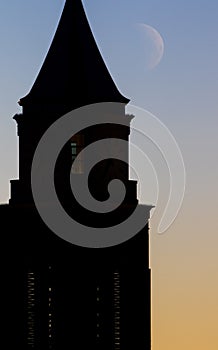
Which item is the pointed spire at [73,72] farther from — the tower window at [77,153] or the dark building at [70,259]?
the tower window at [77,153]

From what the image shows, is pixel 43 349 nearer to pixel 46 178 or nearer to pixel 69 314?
pixel 69 314

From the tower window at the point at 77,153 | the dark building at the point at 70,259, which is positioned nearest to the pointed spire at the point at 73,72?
the dark building at the point at 70,259

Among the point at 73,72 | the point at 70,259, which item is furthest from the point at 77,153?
the point at 70,259

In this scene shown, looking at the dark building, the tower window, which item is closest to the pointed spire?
the dark building

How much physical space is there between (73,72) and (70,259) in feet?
29.7

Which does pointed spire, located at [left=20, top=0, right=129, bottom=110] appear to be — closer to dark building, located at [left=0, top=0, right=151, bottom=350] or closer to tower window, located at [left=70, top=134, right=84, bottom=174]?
dark building, located at [left=0, top=0, right=151, bottom=350]

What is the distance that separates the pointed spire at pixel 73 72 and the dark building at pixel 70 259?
58mm

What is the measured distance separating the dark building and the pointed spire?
6 centimetres

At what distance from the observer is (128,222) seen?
51.7 metres

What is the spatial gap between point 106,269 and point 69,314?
2824mm

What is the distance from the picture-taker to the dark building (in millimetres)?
50688

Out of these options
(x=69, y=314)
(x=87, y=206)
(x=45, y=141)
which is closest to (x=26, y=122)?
(x=45, y=141)

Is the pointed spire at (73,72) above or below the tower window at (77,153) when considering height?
above

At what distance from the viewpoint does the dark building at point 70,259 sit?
5069 centimetres
